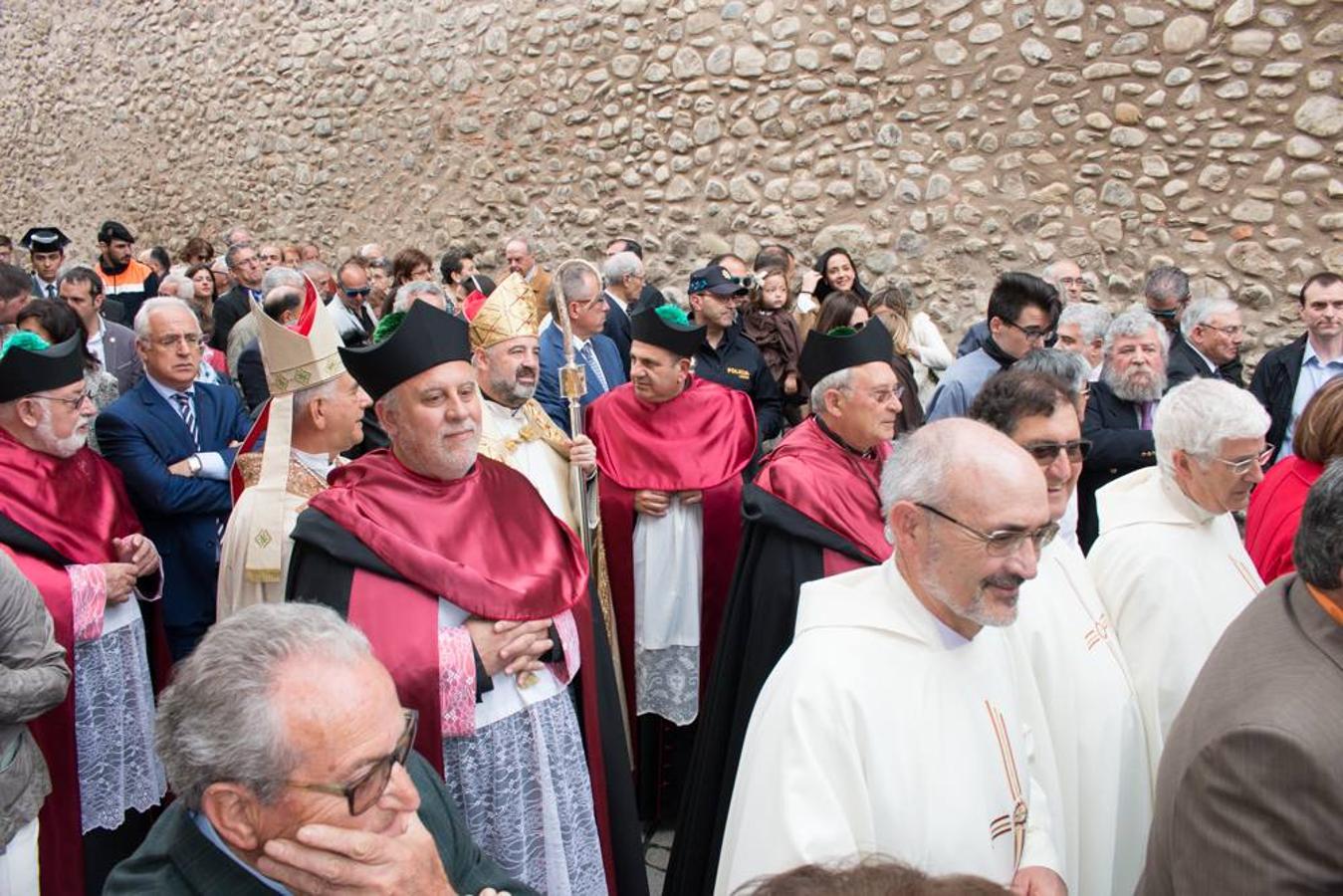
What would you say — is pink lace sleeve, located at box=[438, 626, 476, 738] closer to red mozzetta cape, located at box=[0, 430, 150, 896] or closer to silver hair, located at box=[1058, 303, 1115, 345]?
red mozzetta cape, located at box=[0, 430, 150, 896]

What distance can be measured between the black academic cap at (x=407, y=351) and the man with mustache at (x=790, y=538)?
1108 millimetres

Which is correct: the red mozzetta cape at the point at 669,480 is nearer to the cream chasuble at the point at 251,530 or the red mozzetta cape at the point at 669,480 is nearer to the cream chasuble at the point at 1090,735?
the cream chasuble at the point at 251,530

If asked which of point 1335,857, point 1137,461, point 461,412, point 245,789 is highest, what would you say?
point 461,412

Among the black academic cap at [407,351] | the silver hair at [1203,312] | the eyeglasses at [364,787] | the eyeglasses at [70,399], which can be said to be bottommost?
the silver hair at [1203,312]

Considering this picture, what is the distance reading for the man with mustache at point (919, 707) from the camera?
6.42 ft

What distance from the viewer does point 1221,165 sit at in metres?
7.79

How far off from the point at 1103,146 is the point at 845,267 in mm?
2272

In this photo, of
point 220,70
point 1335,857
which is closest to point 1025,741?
point 1335,857

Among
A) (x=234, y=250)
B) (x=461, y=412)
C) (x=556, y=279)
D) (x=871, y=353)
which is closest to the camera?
(x=461, y=412)

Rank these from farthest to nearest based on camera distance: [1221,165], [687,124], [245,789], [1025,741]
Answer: [687,124], [1221,165], [1025,741], [245,789]

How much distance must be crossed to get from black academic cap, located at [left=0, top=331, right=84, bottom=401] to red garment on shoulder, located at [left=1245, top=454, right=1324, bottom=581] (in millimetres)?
3776

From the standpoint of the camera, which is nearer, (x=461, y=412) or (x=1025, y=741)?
(x=1025, y=741)

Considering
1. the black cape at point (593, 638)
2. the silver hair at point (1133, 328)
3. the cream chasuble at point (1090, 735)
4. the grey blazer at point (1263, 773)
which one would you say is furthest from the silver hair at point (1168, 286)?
the grey blazer at point (1263, 773)

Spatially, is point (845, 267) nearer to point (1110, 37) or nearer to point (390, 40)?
point (1110, 37)
